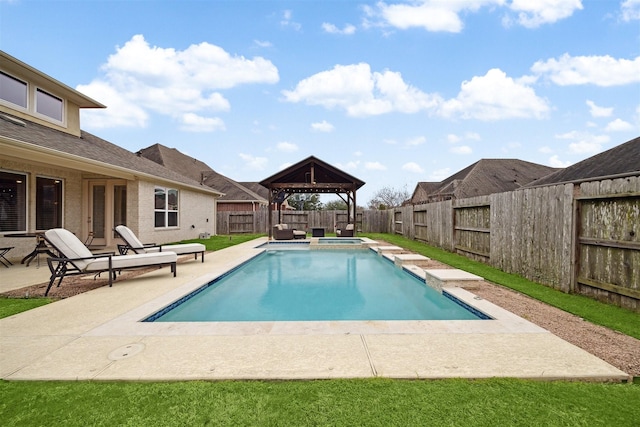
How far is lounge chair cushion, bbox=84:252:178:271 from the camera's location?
605 cm

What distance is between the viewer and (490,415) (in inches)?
82.7

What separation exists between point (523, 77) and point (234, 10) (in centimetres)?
1460

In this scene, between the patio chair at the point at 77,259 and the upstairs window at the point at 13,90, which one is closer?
the patio chair at the point at 77,259

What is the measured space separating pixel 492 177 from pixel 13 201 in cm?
3366

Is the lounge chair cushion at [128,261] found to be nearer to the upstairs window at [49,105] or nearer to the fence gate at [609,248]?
the upstairs window at [49,105]

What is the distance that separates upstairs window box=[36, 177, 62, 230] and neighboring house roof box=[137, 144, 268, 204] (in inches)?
600

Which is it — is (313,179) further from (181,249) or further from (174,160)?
(174,160)

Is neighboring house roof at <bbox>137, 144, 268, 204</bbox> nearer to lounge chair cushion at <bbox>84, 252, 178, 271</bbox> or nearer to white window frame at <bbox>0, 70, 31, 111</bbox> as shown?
white window frame at <bbox>0, 70, 31, 111</bbox>

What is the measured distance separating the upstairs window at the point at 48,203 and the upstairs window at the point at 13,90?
2333mm

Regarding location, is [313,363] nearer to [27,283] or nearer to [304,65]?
[27,283]

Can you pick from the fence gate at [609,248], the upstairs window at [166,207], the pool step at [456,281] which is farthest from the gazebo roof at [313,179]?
the fence gate at [609,248]

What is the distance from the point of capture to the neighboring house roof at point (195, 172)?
27.1m

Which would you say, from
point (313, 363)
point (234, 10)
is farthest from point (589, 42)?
point (313, 363)

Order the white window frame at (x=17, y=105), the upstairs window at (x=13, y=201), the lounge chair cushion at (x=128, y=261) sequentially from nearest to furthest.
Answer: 1. the lounge chair cushion at (x=128, y=261)
2. the upstairs window at (x=13, y=201)
3. the white window frame at (x=17, y=105)
